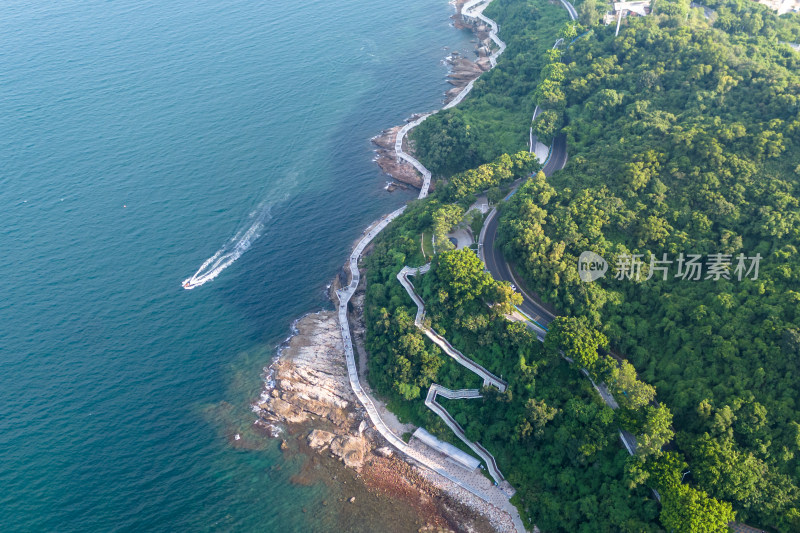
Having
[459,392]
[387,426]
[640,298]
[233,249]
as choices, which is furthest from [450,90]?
[387,426]

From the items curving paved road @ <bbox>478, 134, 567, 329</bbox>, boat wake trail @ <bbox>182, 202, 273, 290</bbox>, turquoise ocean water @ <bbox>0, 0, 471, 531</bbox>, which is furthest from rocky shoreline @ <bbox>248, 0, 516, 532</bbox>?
curving paved road @ <bbox>478, 134, 567, 329</bbox>

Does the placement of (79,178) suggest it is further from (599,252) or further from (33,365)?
(599,252)

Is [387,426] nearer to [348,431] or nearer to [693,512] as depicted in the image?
[348,431]

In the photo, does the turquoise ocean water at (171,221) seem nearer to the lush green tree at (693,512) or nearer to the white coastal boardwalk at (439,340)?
the white coastal boardwalk at (439,340)

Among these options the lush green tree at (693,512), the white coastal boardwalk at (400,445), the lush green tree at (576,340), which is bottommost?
the white coastal boardwalk at (400,445)

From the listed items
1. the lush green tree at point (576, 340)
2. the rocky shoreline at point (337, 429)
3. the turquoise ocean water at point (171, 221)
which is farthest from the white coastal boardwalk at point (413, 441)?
the lush green tree at point (576, 340)

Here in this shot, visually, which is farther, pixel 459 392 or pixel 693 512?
pixel 459 392
